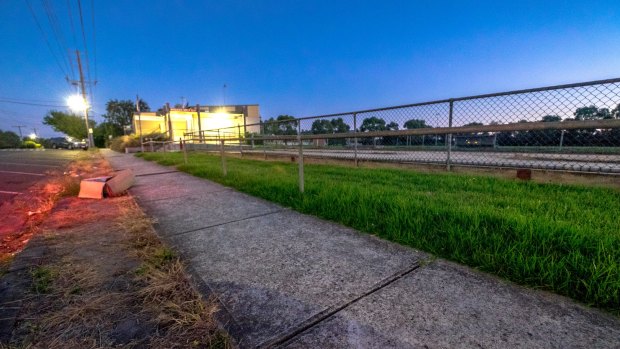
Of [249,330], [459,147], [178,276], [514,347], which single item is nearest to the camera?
[514,347]

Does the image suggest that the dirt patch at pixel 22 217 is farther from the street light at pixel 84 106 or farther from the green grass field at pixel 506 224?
the street light at pixel 84 106

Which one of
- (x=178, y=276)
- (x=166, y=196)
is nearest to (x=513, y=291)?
(x=178, y=276)

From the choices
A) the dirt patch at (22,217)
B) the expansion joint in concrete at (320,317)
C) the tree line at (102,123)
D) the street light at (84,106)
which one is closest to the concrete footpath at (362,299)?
the expansion joint in concrete at (320,317)

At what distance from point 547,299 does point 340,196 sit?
2119 millimetres

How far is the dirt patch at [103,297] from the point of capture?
1192mm

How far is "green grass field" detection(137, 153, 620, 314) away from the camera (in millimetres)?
1528

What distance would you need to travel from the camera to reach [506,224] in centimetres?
215

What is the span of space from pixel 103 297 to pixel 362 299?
1.39m

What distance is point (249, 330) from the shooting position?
1.22 metres

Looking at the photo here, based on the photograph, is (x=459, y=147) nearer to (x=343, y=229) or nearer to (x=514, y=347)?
(x=343, y=229)

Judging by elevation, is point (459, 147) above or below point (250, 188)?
above

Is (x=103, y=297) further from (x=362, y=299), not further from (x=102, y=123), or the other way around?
(x=102, y=123)

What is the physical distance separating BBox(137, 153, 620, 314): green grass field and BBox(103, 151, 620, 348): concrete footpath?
0.13m

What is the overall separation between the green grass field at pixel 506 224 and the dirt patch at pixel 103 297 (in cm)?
155
